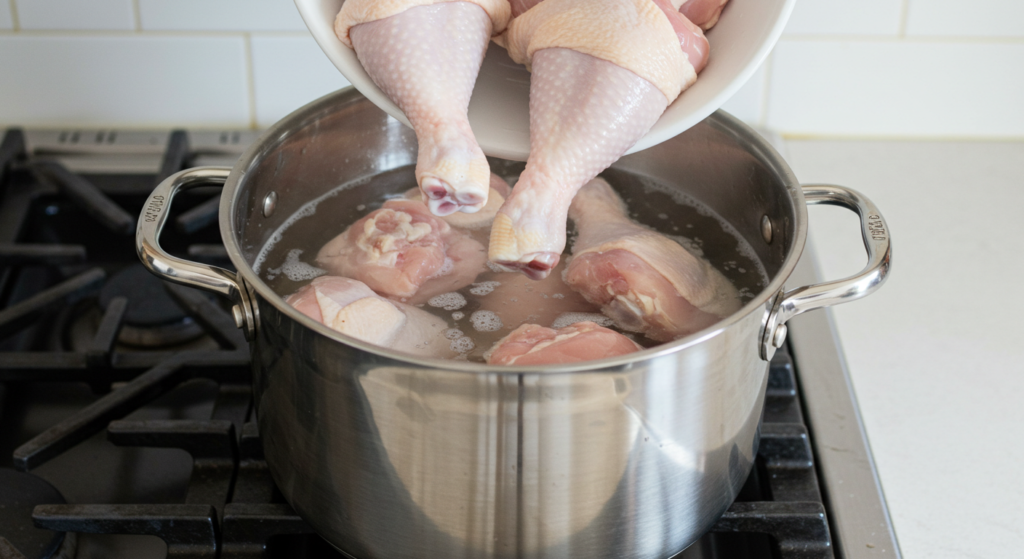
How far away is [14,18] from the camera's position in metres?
1.04

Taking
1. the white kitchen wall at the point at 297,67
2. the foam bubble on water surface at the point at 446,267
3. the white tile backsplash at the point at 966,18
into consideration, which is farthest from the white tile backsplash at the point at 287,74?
the white tile backsplash at the point at 966,18

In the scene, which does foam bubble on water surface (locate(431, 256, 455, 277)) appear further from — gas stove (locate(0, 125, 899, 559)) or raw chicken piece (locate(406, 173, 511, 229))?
gas stove (locate(0, 125, 899, 559))

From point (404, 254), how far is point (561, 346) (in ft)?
0.73

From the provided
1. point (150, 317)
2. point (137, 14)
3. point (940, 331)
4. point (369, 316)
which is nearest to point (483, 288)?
point (369, 316)

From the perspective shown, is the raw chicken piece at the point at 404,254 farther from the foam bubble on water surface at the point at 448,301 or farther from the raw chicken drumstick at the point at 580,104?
the raw chicken drumstick at the point at 580,104

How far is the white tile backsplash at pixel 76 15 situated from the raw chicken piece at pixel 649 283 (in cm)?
65

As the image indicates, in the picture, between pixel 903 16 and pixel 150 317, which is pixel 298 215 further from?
pixel 903 16

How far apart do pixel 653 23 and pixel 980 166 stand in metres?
0.69

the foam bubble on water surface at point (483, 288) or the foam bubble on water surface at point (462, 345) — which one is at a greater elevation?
the foam bubble on water surface at point (483, 288)

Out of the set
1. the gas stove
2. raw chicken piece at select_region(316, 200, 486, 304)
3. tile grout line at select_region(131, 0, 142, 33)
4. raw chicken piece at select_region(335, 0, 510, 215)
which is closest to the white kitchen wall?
tile grout line at select_region(131, 0, 142, 33)

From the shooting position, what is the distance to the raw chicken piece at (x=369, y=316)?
2.16 feet

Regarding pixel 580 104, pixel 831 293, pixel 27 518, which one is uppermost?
pixel 580 104

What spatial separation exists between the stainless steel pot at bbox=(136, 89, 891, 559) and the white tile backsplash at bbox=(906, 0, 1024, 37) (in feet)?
1.73

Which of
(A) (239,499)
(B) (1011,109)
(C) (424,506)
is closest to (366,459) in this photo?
(C) (424,506)
